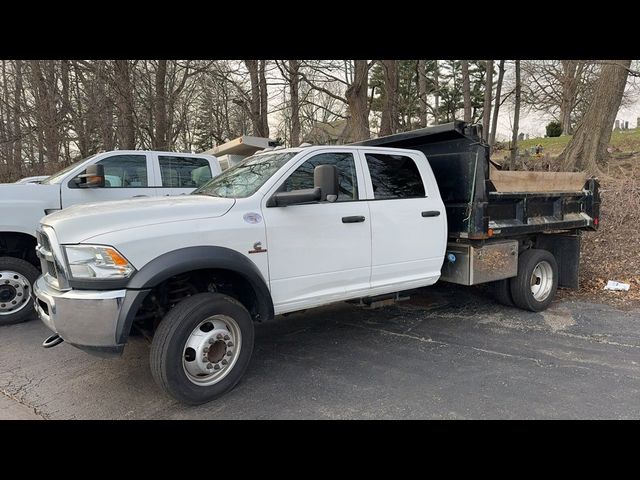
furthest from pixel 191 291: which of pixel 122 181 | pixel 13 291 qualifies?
pixel 122 181

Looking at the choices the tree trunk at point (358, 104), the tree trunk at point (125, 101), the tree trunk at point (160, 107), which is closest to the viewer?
the tree trunk at point (358, 104)

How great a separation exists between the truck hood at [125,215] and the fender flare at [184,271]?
0.30 meters

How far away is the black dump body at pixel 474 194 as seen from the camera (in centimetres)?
500

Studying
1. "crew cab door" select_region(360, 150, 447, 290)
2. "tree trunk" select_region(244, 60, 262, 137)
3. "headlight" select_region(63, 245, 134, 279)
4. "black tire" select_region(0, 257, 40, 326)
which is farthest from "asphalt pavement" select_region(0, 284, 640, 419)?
"tree trunk" select_region(244, 60, 262, 137)

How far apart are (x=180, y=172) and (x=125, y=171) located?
86cm

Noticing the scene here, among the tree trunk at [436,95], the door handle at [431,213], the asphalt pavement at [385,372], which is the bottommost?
the asphalt pavement at [385,372]

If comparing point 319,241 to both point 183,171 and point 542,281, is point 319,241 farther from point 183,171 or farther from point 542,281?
point 183,171

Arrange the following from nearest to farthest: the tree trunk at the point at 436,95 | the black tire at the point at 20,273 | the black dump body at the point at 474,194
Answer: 1. the black dump body at the point at 474,194
2. the black tire at the point at 20,273
3. the tree trunk at the point at 436,95

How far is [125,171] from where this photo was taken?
6.82 metres

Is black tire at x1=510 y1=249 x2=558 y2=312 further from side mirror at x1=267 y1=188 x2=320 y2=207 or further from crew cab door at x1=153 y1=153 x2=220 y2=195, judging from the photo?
crew cab door at x1=153 y1=153 x2=220 y2=195

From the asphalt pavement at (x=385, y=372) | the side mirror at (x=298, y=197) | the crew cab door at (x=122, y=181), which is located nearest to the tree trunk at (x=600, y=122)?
the asphalt pavement at (x=385, y=372)

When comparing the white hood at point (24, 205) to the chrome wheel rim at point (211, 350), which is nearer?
the chrome wheel rim at point (211, 350)

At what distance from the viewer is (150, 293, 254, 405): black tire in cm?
320

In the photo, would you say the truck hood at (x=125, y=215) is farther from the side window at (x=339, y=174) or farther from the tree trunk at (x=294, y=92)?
the tree trunk at (x=294, y=92)
